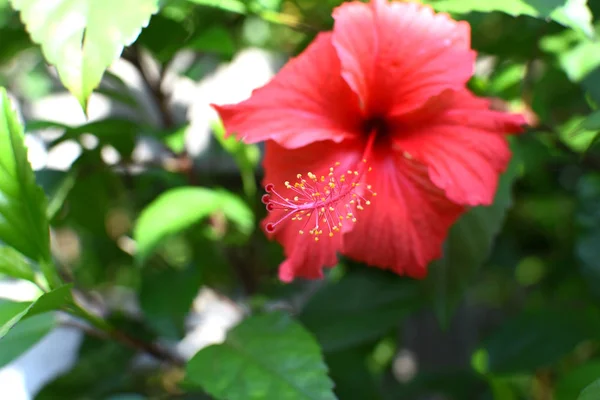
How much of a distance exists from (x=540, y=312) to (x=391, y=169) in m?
0.52

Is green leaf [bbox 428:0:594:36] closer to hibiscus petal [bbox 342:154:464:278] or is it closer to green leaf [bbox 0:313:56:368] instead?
hibiscus petal [bbox 342:154:464:278]

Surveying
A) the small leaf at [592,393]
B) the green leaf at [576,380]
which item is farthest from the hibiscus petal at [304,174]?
the green leaf at [576,380]

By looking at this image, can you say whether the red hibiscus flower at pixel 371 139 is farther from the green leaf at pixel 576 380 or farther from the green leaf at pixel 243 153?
the green leaf at pixel 576 380

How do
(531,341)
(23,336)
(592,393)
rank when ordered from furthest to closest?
(531,341), (23,336), (592,393)

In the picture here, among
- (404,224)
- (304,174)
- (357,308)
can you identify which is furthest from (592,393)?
(357,308)

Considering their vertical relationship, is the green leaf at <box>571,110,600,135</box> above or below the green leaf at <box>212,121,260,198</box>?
above

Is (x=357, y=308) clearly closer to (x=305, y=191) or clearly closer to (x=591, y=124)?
(x=305, y=191)

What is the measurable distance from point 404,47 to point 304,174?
0.16 m

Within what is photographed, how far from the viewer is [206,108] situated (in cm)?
101

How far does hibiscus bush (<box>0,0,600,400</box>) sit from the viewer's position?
0.54m

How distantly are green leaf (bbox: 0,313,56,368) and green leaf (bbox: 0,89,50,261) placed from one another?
0.13m

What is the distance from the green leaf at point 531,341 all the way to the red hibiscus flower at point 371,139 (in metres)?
0.43

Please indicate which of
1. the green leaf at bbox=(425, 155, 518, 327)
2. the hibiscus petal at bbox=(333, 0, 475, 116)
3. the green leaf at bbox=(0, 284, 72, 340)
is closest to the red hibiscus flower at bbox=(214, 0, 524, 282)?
the hibiscus petal at bbox=(333, 0, 475, 116)

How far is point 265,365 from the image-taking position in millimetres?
584
